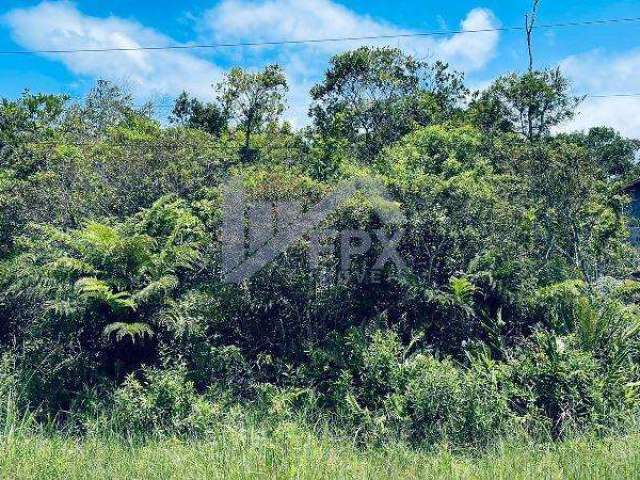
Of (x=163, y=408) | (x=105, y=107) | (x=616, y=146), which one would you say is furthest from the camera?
(x=616, y=146)

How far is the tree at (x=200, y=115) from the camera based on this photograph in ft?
57.2

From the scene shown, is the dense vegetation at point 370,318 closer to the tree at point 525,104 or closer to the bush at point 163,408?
the bush at point 163,408

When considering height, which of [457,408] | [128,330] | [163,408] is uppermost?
[128,330]

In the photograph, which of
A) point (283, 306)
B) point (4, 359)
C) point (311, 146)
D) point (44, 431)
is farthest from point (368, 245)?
point (311, 146)

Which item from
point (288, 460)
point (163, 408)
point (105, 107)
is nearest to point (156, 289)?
point (163, 408)

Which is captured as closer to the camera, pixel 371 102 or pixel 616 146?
pixel 371 102

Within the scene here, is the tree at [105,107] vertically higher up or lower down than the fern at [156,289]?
higher up
